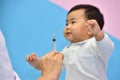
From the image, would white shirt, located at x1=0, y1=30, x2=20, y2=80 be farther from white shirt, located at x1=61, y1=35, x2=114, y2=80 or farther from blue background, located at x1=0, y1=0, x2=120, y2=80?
blue background, located at x1=0, y1=0, x2=120, y2=80

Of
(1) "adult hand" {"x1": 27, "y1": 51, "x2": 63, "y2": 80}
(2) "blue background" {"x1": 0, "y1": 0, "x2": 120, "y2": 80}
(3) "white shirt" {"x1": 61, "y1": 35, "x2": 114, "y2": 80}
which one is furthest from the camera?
(2) "blue background" {"x1": 0, "y1": 0, "x2": 120, "y2": 80}

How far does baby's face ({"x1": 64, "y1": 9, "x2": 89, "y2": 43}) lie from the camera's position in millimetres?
989

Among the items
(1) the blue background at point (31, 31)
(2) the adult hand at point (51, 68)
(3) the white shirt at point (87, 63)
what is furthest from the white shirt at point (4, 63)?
(1) the blue background at point (31, 31)

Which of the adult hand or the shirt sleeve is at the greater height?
the adult hand

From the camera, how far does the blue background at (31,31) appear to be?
1.51 metres

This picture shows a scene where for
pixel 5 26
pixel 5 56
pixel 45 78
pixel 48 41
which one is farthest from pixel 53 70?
pixel 5 26

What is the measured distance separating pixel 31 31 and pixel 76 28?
0.64 meters

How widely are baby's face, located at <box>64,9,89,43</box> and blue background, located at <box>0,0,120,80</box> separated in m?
0.52

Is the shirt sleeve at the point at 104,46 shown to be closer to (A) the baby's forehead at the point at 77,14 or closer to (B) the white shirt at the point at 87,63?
(B) the white shirt at the point at 87,63

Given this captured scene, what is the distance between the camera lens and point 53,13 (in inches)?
62.4

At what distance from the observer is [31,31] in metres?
Result: 1.58

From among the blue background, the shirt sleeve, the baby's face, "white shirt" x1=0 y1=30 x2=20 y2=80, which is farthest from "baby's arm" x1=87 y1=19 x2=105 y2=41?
the blue background

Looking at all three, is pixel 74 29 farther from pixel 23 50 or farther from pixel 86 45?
pixel 23 50

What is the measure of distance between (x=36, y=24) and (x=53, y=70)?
1.08 metres
